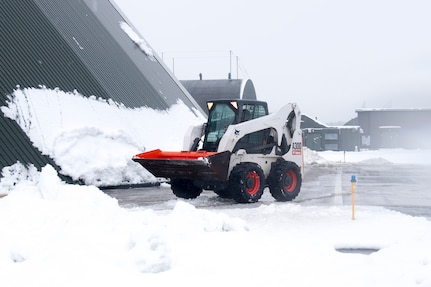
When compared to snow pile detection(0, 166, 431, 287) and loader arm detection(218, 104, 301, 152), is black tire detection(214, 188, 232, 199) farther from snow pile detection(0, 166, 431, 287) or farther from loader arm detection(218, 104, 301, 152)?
snow pile detection(0, 166, 431, 287)

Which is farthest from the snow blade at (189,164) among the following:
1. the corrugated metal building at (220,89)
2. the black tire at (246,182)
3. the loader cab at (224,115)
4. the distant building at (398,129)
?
the distant building at (398,129)

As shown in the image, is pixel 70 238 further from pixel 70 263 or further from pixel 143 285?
pixel 143 285

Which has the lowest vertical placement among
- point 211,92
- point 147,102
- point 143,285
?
point 143,285

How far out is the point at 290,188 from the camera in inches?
604

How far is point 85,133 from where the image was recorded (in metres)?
18.5

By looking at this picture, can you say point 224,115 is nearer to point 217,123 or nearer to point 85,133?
point 217,123

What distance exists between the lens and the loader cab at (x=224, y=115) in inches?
569

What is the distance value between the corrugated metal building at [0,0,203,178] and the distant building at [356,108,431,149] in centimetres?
5161

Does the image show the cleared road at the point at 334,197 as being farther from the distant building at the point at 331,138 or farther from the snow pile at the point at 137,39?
the distant building at the point at 331,138

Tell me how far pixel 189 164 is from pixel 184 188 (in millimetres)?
2121

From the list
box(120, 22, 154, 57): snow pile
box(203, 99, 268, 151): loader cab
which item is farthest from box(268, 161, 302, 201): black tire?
box(120, 22, 154, 57): snow pile

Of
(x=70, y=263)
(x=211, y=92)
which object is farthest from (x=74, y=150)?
(x=211, y=92)

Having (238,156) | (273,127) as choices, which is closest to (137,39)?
(273,127)

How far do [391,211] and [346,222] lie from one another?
2.17 metres
